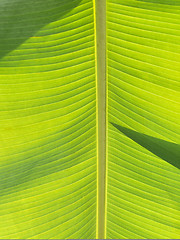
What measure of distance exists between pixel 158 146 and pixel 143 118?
77 millimetres

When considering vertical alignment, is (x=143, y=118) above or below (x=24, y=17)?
below

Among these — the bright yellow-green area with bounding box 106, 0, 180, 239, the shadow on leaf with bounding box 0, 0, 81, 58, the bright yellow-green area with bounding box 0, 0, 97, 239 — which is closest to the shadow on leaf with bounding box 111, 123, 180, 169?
the bright yellow-green area with bounding box 106, 0, 180, 239

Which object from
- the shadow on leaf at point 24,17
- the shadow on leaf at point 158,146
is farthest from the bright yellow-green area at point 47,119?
the shadow on leaf at point 158,146

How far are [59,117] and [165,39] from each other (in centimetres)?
30

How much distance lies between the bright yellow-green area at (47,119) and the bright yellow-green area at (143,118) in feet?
0.19

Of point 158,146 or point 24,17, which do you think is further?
point 158,146

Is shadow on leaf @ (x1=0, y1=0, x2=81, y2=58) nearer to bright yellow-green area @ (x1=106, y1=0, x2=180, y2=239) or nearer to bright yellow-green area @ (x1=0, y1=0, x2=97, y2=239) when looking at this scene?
bright yellow-green area @ (x1=0, y1=0, x2=97, y2=239)

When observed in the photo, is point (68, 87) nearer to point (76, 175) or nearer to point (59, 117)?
point (59, 117)

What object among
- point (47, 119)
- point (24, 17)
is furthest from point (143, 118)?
point (24, 17)

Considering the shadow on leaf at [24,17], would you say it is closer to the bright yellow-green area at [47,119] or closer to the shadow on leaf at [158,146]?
the bright yellow-green area at [47,119]

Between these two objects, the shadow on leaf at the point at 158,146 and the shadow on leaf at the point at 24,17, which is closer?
the shadow on leaf at the point at 24,17

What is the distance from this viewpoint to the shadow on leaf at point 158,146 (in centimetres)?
68

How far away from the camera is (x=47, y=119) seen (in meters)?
0.69

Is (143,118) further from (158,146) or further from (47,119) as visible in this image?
(47,119)
